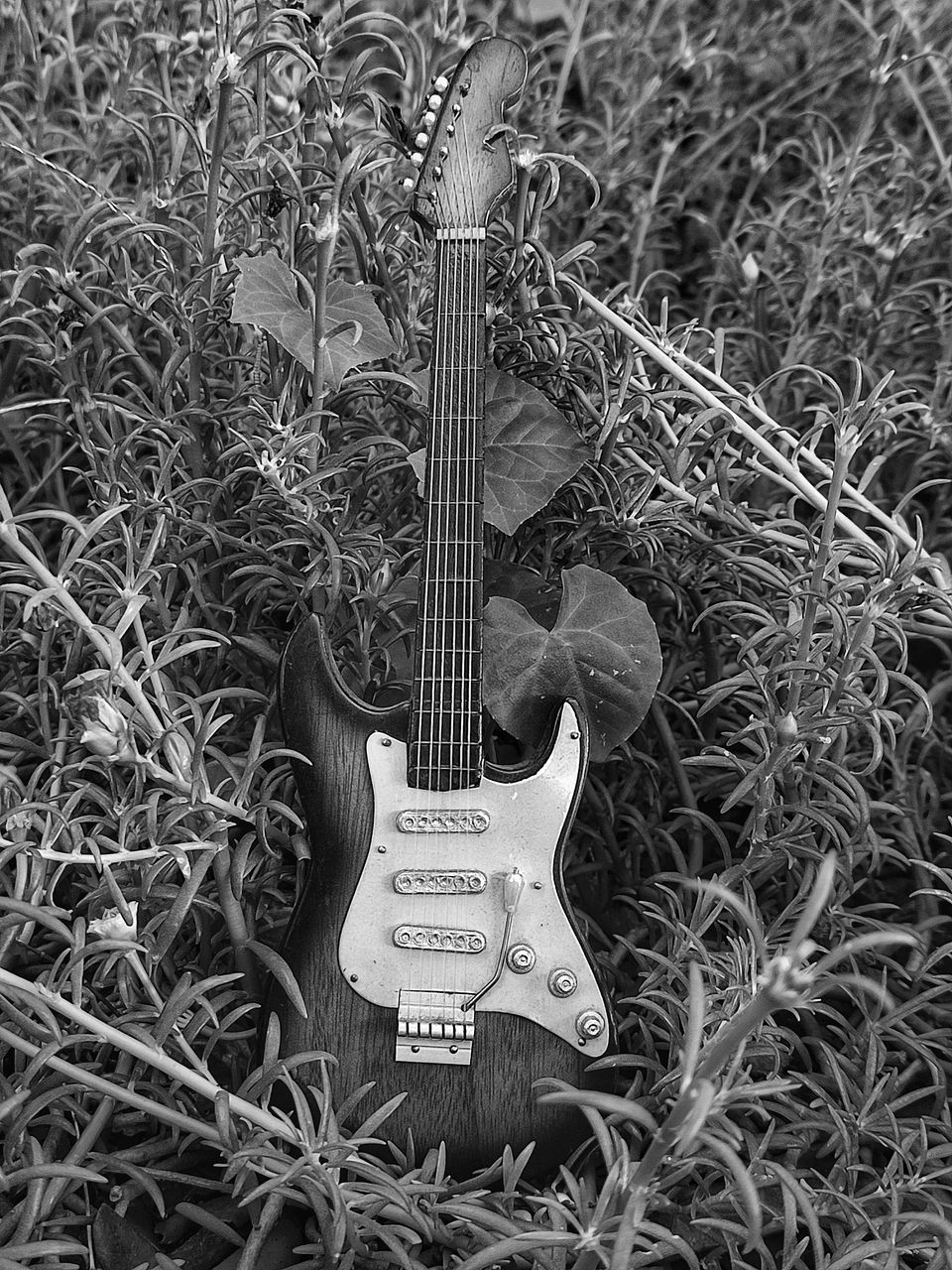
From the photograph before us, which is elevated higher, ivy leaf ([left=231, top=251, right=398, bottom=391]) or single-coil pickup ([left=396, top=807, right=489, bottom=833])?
ivy leaf ([left=231, top=251, right=398, bottom=391])

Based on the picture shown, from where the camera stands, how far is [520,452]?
1.07m

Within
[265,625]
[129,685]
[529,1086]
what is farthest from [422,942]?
[265,625]

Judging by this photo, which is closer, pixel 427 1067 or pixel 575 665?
pixel 427 1067

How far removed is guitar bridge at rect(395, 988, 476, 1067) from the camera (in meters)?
0.86

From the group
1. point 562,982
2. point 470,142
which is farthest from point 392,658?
point 470,142

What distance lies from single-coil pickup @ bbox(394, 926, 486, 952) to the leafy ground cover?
0.34 feet

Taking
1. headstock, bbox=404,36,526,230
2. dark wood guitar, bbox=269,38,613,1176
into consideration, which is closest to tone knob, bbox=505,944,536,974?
dark wood guitar, bbox=269,38,613,1176

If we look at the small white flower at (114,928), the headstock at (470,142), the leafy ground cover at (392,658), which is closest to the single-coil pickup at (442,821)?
the leafy ground cover at (392,658)

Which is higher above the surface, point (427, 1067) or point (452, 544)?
point (452, 544)

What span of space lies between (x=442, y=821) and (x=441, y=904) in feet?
0.23

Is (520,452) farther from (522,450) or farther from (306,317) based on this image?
(306,317)

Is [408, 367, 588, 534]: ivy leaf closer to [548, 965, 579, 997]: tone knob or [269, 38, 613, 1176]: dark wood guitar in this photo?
[269, 38, 613, 1176]: dark wood guitar

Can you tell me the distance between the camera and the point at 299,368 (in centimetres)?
104

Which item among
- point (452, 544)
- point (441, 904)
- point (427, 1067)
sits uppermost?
point (452, 544)
